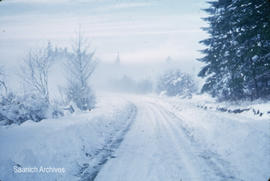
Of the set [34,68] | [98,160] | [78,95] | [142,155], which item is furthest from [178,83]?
[98,160]

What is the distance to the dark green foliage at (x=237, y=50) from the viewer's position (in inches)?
549

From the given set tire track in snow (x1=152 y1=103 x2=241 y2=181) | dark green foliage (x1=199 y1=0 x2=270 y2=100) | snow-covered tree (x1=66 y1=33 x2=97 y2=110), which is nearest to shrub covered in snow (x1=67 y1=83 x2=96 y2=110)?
snow-covered tree (x1=66 y1=33 x2=97 y2=110)

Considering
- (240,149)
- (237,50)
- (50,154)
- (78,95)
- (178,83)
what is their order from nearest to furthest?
Answer: 1. (50,154)
2. (240,149)
3. (237,50)
4. (78,95)
5. (178,83)

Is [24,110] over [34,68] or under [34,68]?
under

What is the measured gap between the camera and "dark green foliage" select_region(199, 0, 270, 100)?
13938 mm

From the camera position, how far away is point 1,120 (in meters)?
10.9

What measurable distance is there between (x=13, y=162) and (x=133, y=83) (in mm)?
96260

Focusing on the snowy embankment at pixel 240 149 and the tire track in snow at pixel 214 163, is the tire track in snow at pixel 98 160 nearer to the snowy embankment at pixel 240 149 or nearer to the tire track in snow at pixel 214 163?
the tire track in snow at pixel 214 163

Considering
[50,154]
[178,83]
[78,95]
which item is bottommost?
[178,83]

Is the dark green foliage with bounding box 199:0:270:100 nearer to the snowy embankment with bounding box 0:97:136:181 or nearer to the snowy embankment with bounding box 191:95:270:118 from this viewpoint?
the snowy embankment with bounding box 191:95:270:118

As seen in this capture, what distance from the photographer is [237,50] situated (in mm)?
17797

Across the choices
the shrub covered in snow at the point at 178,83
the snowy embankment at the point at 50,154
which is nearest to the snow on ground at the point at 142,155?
the snowy embankment at the point at 50,154

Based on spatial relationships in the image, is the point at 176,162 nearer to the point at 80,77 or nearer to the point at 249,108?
the point at 249,108

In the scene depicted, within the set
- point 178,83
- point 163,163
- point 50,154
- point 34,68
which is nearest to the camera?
point 50,154
